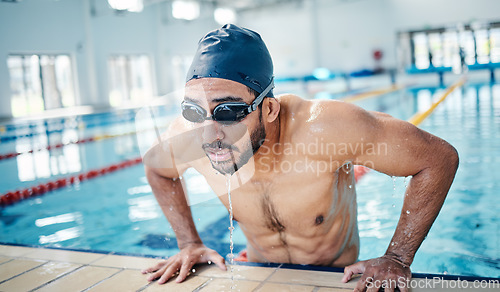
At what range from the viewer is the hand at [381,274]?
1.75m

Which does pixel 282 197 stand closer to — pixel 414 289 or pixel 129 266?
pixel 414 289

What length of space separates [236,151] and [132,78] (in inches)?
820

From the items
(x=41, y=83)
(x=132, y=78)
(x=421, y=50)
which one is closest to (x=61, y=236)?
(x=41, y=83)

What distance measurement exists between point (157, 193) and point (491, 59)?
2322cm

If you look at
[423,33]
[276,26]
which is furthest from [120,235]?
[276,26]

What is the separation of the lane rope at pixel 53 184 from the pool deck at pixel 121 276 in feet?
10.3

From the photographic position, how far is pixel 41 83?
17.3 m

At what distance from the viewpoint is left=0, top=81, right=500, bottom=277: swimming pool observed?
3742mm

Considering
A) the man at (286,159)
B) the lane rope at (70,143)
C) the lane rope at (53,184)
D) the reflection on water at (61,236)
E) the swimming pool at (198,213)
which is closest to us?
the man at (286,159)

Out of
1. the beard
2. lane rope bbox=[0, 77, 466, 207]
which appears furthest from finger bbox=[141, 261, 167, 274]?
lane rope bbox=[0, 77, 466, 207]

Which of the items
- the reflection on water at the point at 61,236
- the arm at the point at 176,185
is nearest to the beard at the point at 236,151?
the arm at the point at 176,185

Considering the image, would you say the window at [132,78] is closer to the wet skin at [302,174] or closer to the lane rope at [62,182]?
the lane rope at [62,182]

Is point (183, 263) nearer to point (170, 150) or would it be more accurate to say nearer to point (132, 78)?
point (170, 150)

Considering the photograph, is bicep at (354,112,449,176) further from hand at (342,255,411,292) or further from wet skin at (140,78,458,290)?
hand at (342,255,411,292)
